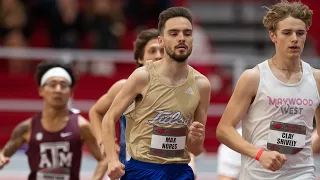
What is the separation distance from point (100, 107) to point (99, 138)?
33 centimetres

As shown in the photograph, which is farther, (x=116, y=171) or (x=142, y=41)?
(x=142, y=41)

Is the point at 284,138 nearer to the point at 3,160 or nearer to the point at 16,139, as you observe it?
the point at 3,160

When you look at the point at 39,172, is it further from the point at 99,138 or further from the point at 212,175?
the point at 212,175

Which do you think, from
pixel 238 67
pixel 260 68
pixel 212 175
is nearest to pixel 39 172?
pixel 260 68

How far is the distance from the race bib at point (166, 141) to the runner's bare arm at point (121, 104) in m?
0.31

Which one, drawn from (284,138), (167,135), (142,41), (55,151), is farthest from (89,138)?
(284,138)

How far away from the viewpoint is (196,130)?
6.26 m

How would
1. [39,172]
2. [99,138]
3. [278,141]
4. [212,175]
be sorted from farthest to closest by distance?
[212,175]
[39,172]
[99,138]
[278,141]

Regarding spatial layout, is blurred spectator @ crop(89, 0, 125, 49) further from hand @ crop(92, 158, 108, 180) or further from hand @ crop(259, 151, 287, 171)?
hand @ crop(259, 151, 287, 171)

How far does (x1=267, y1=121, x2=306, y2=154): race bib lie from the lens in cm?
645

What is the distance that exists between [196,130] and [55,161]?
8.29 ft

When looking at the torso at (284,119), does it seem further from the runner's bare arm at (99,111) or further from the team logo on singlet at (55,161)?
the team logo on singlet at (55,161)

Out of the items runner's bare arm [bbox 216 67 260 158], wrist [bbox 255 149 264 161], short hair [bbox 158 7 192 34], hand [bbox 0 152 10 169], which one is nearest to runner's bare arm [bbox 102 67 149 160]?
short hair [bbox 158 7 192 34]

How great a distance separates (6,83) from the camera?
49.1 ft
